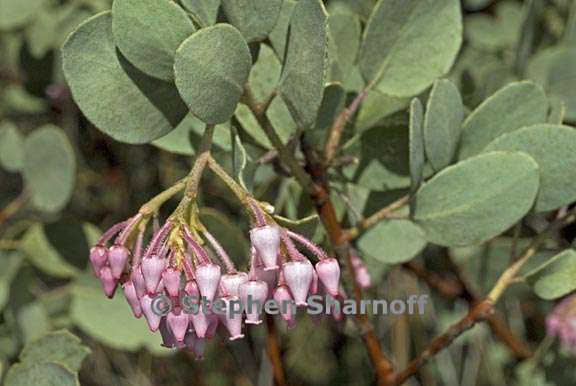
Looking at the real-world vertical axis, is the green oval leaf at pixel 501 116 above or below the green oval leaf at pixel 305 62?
below

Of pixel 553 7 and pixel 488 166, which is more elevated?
pixel 488 166

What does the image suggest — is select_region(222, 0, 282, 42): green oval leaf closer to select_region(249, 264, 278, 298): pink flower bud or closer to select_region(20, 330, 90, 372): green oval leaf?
select_region(249, 264, 278, 298): pink flower bud

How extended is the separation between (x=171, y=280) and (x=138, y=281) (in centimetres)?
5

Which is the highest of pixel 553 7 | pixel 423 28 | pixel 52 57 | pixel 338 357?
pixel 423 28

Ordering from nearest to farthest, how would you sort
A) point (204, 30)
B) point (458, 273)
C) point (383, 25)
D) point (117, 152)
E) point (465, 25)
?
point (204, 30) < point (383, 25) < point (458, 273) < point (465, 25) < point (117, 152)

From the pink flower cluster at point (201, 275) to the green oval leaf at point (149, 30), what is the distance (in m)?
0.17

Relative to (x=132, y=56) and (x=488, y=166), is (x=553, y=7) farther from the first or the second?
(x=132, y=56)

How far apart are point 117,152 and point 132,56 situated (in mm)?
1676

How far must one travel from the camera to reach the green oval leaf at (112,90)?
1113mm

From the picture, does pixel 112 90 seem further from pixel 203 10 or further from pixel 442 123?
pixel 442 123

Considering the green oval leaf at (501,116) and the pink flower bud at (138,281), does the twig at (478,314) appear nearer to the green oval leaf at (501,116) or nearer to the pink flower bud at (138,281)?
the green oval leaf at (501,116)

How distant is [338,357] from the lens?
9.21 ft

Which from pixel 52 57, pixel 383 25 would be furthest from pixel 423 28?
pixel 52 57

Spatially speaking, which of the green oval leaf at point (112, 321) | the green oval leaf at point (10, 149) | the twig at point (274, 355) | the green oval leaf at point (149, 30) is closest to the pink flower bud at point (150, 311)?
the green oval leaf at point (149, 30)
